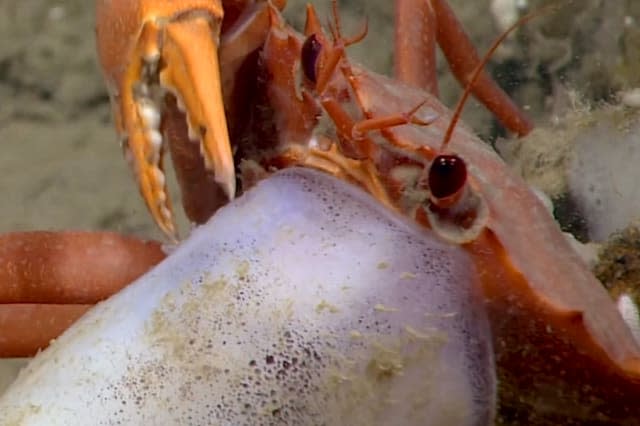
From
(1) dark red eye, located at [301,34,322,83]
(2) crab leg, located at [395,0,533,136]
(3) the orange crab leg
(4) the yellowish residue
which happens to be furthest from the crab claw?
(2) crab leg, located at [395,0,533,136]

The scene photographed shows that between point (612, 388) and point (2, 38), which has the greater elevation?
point (612, 388)

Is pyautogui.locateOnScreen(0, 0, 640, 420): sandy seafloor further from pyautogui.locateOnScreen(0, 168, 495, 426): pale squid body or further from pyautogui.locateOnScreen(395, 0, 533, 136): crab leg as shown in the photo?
pyautogui.locateOnScreen(0, 168, 495, 426): pale squid body

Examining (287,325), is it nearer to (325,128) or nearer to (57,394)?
(57,394)

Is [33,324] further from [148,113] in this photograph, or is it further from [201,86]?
[201,86]

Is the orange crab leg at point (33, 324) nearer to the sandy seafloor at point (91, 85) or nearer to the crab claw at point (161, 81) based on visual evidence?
the crab claw at point (161, 81)

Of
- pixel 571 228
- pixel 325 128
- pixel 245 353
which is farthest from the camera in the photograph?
pixel 571 228

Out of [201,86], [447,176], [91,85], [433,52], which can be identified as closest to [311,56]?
[201,86]

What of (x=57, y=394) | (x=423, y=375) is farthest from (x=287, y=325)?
(x=57, y=394)
